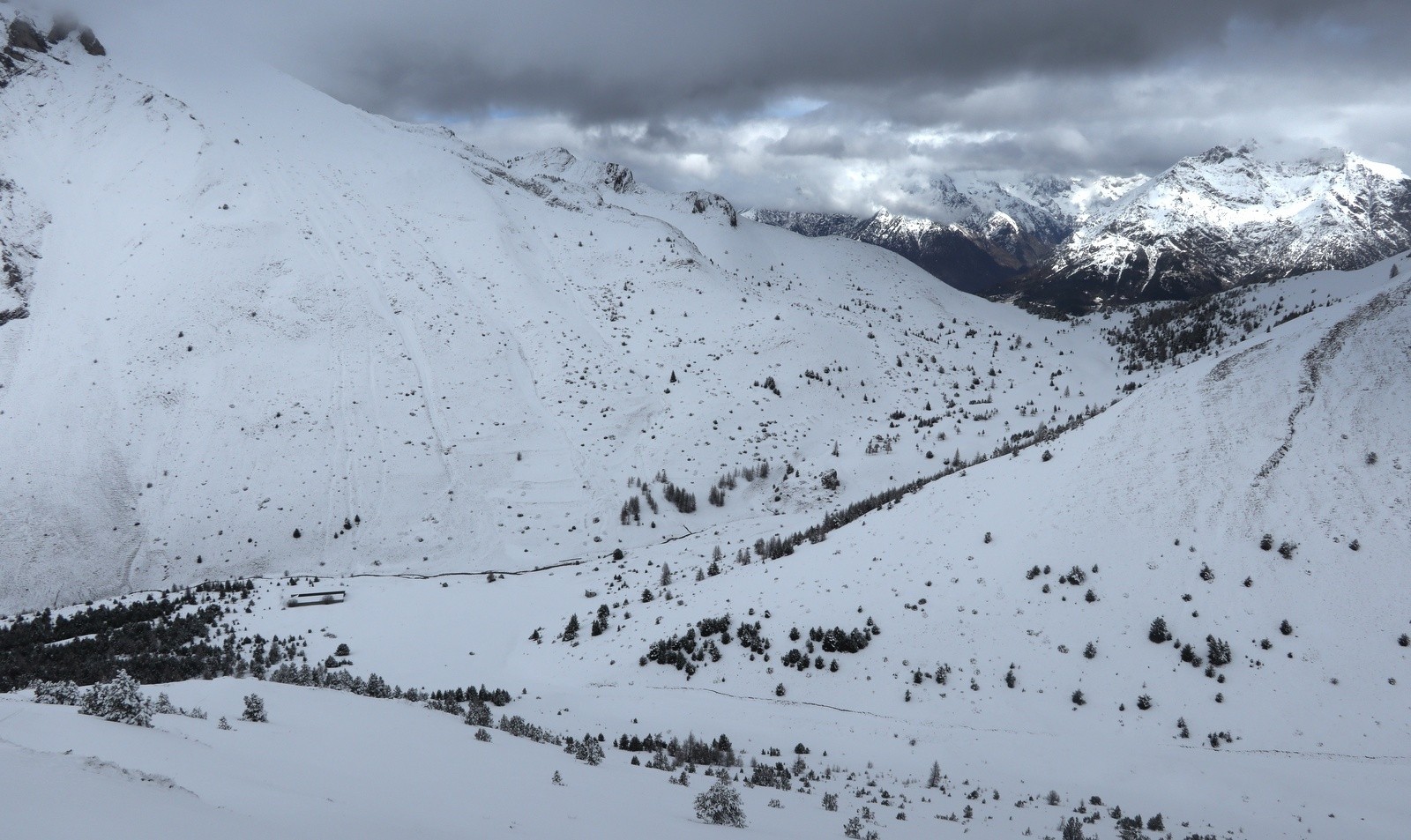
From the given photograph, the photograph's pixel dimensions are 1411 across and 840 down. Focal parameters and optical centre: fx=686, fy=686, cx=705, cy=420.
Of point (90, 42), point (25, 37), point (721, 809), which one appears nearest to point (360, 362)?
point (721, 809)

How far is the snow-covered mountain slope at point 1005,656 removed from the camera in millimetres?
10742

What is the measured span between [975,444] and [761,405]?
13.9m

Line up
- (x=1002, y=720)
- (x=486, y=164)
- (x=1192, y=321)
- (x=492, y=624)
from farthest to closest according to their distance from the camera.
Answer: (x=486, y=164)
(x=1192, y=321)
(x=492, y=624)
(x=1002, y=720)

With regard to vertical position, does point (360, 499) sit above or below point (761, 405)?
below

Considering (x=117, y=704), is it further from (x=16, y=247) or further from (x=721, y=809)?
(x=16, y=247)

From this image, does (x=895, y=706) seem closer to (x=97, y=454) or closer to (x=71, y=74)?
(x=97, y=454)

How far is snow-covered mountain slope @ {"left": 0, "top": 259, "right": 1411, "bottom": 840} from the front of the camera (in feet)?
35.2

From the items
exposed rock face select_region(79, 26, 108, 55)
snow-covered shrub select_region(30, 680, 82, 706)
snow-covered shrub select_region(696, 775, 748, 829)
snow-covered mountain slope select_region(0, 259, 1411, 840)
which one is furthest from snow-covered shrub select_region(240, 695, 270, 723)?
exposed rock face select_region(79, 26, 108, 55)

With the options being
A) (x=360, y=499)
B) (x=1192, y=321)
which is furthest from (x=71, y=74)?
(x=1192, y=321)

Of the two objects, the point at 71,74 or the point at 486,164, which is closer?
the point at 71,74

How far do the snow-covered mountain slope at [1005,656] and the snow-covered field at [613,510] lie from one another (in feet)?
0.41

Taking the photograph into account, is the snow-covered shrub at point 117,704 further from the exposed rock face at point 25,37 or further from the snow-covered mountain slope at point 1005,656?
the exposed rock face at point 25,37

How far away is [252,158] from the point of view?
2323 inches

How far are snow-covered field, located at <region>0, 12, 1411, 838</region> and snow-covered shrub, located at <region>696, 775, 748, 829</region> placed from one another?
1.20 feet
